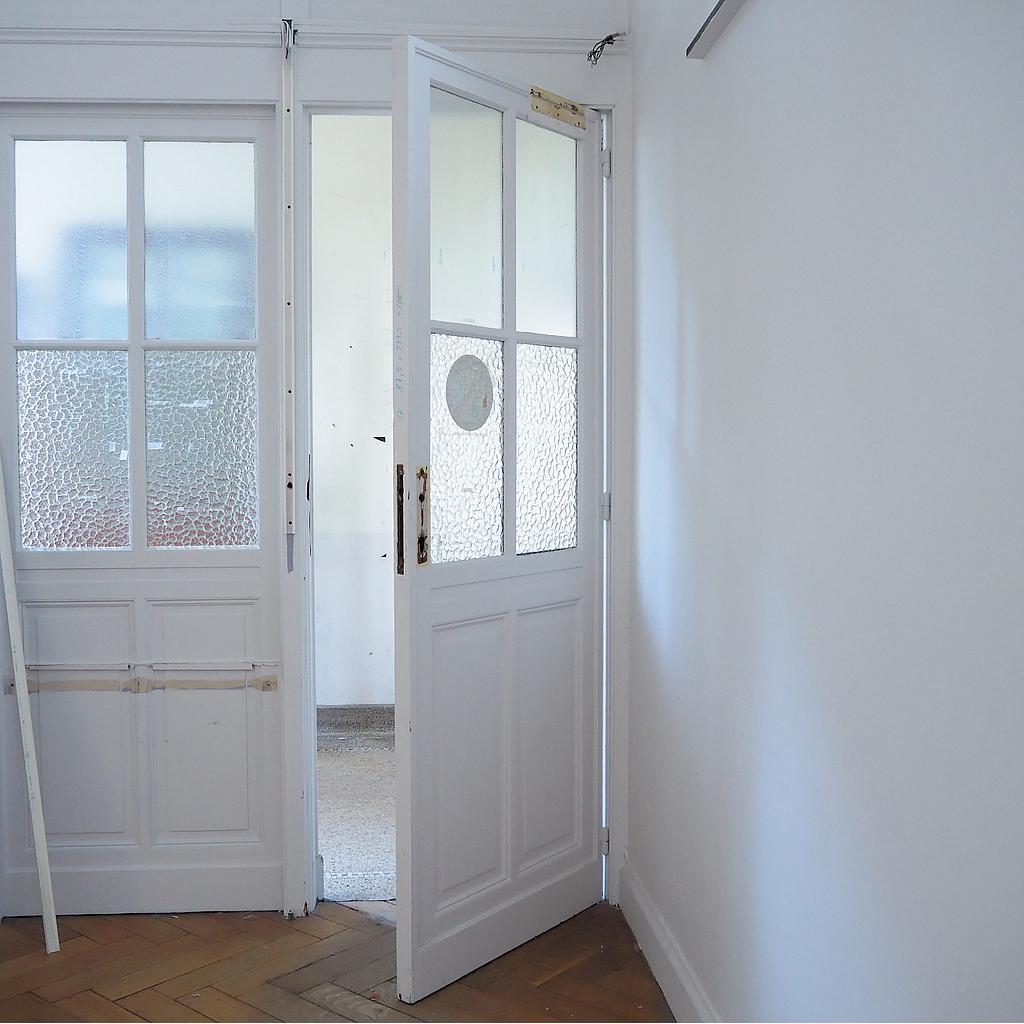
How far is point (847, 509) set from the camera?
1526 millimetres

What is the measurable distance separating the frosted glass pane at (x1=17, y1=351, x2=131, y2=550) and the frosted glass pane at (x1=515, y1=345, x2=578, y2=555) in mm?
1188

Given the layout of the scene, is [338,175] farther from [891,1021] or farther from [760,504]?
[891,1021]

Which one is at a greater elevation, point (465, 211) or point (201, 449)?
point (465, 211)

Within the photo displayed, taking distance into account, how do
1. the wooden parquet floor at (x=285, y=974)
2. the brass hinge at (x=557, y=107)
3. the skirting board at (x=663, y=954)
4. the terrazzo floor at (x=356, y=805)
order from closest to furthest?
the skirting board at (x=663, y=954)
the wooden parquet floor at (x=285, y=974)
the brass hinge at (x=557, y=107)
the terrazzo floor at (x=356, y=805)

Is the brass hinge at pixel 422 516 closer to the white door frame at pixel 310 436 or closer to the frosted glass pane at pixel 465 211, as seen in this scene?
the frosted glass pane at pixel 465 211

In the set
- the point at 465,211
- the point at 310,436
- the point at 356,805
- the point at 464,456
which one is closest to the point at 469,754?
the point at 464,456

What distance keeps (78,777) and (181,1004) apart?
33.5 inches

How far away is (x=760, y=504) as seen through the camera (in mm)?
1909

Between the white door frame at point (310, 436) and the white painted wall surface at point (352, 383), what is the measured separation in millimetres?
1982

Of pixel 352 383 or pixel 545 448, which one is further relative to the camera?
pixel 352 383

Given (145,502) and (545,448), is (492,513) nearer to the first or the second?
(545,448)

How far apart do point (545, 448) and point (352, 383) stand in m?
2.28

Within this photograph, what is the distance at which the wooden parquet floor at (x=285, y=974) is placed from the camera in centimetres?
247

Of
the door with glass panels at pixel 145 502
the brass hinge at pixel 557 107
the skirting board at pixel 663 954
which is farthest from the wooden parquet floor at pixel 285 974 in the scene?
the brass hinge at pixel 557 107
